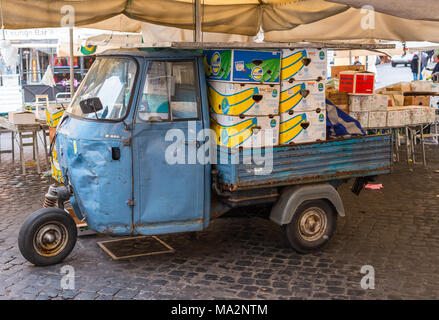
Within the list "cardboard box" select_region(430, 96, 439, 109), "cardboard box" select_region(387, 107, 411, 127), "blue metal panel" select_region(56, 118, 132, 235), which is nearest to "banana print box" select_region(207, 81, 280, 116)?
"blue metal panel" select_region(56, 118, 132, 235)

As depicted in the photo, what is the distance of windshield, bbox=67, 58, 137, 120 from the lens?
194 inches

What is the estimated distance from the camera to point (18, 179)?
359 inches

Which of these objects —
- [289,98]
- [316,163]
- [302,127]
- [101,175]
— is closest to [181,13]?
[289,98]

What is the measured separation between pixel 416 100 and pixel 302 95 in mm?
6160

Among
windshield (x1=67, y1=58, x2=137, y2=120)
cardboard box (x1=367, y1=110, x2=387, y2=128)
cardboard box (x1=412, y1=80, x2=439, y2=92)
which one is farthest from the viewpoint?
cardboard box (x1=412, y1=80, x2=439, y2=92)

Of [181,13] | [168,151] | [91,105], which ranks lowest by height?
[168,151]

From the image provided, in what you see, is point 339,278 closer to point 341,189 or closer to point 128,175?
point 128,175

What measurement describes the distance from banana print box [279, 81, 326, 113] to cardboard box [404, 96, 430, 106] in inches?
231

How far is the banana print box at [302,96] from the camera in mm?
5250

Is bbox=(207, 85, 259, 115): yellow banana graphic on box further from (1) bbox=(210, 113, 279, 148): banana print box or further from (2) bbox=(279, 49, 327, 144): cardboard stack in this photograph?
(2) bbox=(279, 49, 327, 144): cardboard stack

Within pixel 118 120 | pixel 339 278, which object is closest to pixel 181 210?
pixel 118 120

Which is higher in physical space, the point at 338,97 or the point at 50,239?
the point at 338,97

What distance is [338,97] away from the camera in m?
8.20

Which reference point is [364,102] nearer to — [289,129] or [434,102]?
[289,129]
